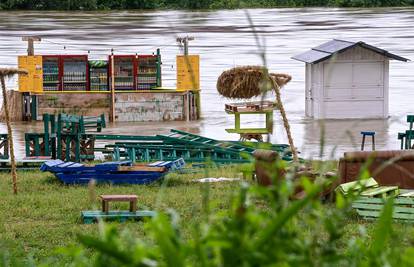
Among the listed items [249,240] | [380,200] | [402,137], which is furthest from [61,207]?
[249,240]

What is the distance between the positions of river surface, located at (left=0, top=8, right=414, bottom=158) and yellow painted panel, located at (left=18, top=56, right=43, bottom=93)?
5.09ft

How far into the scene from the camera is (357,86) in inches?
1176

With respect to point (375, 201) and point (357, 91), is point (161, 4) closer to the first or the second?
point (357, 91)

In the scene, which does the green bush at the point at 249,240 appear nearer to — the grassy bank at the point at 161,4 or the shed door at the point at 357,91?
the shed door at the point at 357,91

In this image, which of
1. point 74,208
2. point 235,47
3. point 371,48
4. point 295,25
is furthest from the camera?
point 295,25

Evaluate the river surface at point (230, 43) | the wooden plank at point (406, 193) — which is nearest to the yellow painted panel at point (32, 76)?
the river surface at point (230, 43)

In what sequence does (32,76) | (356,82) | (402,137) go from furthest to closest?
(32,76) < (356,82) < (402,137)

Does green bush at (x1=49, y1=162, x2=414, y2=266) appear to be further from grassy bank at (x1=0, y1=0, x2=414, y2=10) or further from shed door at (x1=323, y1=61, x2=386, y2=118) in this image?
grassy bank at (x1=0, y1=0, x2=414, y2=10)

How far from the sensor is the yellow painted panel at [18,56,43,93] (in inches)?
1228

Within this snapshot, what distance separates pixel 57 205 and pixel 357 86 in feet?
50.0

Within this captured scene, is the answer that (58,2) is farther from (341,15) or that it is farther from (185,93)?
(185,93)

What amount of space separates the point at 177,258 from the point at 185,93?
2844 cm

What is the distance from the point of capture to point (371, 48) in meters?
30.0

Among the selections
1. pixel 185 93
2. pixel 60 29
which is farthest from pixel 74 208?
pixel 60 29
